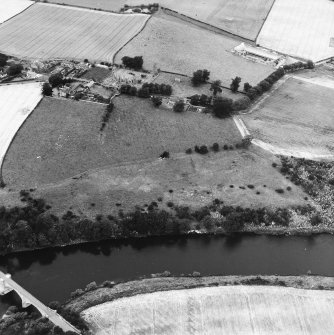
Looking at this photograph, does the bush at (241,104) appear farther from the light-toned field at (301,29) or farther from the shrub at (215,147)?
the light-toned field at (301,29)

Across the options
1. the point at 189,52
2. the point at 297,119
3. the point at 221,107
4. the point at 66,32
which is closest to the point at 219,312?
the point at 221,107

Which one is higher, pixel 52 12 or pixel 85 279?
pixel 52 12

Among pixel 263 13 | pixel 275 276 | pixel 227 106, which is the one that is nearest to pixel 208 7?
pixel 263 13

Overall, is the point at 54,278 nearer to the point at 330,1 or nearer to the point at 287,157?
the point at 287,157

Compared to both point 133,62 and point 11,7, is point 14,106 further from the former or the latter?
point 11,7

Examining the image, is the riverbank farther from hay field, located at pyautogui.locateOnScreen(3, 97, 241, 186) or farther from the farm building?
the farm building

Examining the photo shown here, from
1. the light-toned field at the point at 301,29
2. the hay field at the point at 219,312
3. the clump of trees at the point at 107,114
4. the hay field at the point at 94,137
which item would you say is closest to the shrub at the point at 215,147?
the hay field at the point at 94,137
